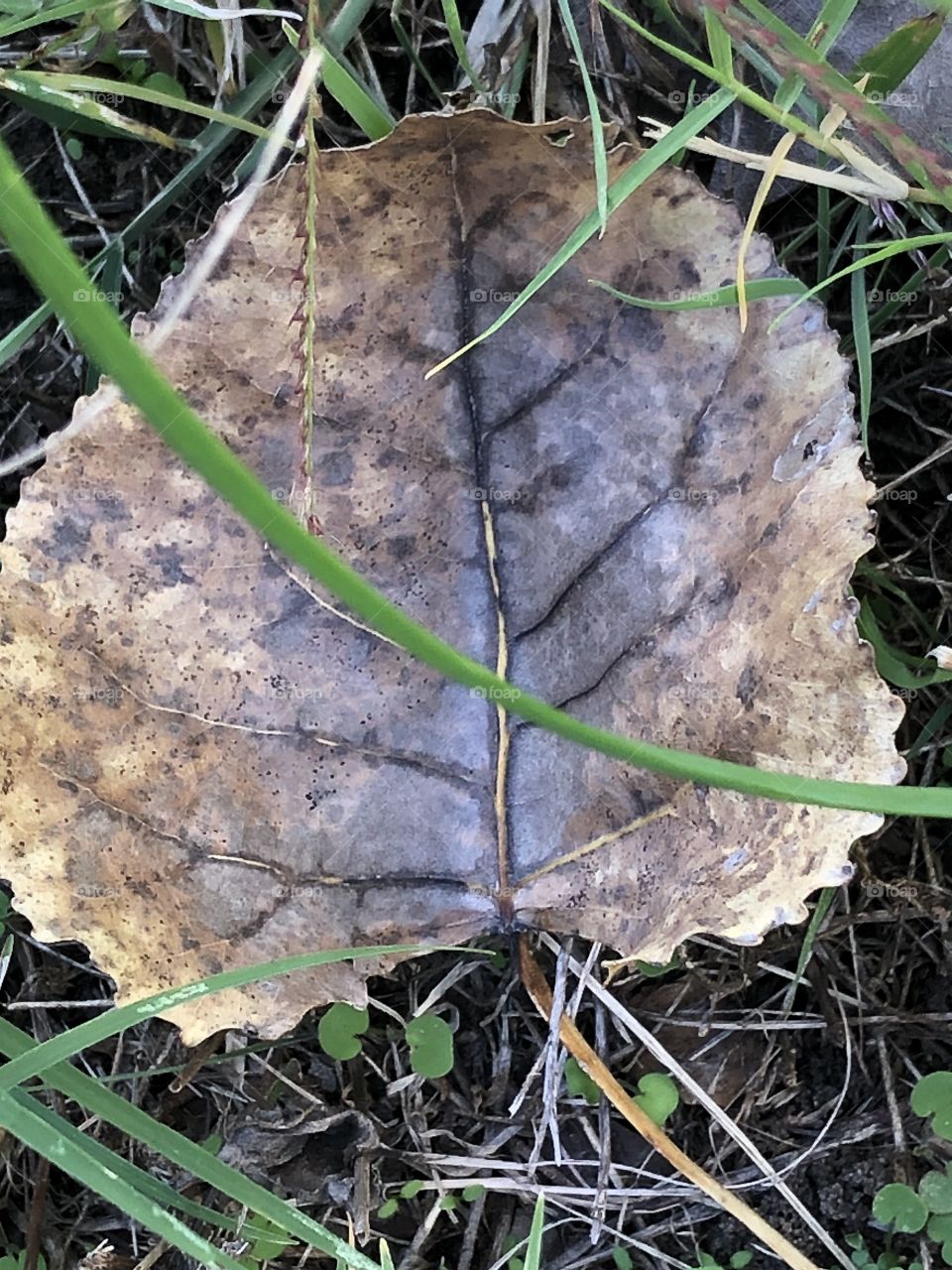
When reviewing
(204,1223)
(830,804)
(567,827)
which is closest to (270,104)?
(567,827)

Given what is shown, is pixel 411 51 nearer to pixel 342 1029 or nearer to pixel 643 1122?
pixel 342 1029

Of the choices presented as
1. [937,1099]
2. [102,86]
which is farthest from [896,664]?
[102,86]

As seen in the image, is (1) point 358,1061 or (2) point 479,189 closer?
(2) point 479,189

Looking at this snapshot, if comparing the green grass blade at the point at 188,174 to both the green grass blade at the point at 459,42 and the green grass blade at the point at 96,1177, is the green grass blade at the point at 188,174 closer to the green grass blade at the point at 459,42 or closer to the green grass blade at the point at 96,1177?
the green grass blade at the point at 459,42

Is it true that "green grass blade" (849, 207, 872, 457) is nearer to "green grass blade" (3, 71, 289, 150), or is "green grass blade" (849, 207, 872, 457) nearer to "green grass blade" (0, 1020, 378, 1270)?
"green grass blade" (3, 71, 289, 150)

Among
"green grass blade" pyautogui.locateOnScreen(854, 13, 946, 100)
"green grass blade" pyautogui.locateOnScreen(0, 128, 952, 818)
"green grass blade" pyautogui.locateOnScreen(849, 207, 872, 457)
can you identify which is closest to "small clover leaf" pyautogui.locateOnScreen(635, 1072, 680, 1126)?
"green grass blade" pyautogui.locateOnScreen(0, 128, 952, 818)

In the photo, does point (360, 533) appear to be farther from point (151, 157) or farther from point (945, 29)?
point (945, 29)
